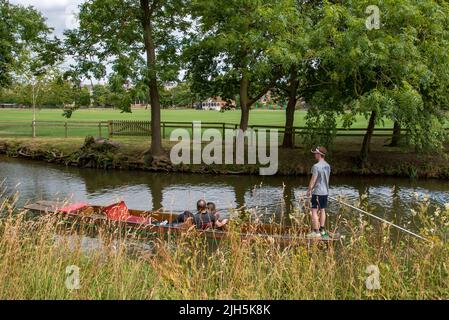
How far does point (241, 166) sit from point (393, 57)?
8265 millimetres

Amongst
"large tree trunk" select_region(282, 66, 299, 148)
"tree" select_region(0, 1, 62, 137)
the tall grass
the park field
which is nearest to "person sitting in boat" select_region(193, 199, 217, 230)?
the tall grass

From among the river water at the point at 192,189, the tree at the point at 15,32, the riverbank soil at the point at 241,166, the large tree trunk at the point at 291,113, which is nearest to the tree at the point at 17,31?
the tree at the point at 15,32

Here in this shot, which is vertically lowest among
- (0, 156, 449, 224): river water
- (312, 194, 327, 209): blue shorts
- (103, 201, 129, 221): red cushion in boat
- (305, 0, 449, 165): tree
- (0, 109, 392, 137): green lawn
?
(0, 156, 449, 224): river water

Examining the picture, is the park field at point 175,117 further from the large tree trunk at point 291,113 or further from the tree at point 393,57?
the tree at point 393,57

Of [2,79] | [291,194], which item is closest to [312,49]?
[291,194]

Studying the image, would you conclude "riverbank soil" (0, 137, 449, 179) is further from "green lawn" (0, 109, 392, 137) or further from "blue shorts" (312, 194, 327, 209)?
"blue shorts" (312, 194, 327, 209)

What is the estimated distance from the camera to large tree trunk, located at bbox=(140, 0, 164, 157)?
22.5 meters

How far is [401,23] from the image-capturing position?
18.3 m

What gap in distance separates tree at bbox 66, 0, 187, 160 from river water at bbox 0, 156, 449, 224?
11.3ft

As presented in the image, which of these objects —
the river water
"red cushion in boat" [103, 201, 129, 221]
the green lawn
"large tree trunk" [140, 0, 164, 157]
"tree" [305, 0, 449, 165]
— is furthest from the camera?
the green lawn

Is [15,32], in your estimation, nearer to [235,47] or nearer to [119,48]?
[119,48]
